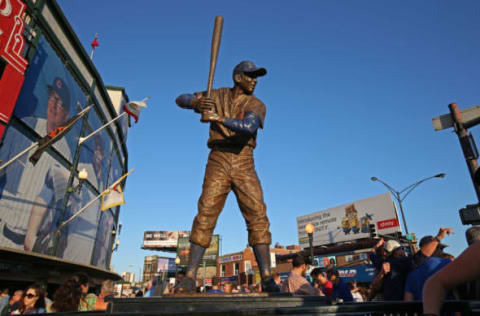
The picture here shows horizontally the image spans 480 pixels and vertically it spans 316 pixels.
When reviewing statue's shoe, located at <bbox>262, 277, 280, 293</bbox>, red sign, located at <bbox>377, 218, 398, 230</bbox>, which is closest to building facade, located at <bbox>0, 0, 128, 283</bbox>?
statue's shoe, located at <bbox>262, 277, 280, 293</bbox>

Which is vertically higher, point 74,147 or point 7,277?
point 74,147

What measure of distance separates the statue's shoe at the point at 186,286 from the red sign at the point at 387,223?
35.2 meters

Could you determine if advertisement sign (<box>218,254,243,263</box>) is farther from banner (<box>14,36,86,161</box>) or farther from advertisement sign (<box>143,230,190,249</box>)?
banner (<box>14,36,86,161</box>)

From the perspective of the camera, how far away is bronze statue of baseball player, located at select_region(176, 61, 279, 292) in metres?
3.33

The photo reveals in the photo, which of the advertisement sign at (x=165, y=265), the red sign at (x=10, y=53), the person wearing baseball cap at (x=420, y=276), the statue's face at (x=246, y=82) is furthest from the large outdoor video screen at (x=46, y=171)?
the advertisement sign at (x=165, y=265)

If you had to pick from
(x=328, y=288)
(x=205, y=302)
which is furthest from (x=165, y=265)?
(x=205, y=302)

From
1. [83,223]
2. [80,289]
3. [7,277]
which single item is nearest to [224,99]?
[80,289]

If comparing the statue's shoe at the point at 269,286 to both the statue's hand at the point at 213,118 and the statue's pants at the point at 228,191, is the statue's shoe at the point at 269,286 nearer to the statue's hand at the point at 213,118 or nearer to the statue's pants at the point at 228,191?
the statue's pants at the point at 228,191

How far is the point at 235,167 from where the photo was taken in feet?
11.8

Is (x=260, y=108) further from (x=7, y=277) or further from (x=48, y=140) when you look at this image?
(x=7, y=277)

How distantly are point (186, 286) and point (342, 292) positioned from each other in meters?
2.80

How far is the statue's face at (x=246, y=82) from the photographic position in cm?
388

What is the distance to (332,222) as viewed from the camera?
41.6 meters

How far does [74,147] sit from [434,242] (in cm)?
1669
